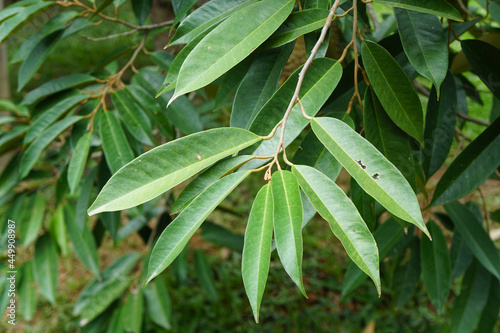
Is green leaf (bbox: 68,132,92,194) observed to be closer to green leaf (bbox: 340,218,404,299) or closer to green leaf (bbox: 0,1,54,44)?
green leaf (bbox: 0,1,54,44)

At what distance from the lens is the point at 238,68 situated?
608mm

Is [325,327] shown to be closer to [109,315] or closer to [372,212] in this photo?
[109,315]

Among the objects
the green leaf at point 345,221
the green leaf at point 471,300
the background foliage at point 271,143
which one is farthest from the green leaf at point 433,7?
the green leaf at point 471,300

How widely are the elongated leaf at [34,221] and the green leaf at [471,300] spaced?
45.2 inches

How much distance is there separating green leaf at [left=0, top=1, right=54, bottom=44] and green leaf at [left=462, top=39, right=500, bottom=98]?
81cm

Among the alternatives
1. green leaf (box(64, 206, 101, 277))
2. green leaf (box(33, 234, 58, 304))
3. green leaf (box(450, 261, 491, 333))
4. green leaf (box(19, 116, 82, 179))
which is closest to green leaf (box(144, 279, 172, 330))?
green leaf (box(64, 206, 101, 277))

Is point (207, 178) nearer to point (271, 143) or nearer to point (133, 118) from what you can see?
point (271, 143)

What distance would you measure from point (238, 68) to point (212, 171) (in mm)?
221

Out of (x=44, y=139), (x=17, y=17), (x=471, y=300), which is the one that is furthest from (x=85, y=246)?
(x=471, y=300)

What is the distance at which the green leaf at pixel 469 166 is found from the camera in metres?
0.59

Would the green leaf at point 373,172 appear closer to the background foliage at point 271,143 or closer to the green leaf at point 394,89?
the background foliage at point 271,143

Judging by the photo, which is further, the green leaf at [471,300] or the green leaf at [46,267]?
the green leaf at [46,267]

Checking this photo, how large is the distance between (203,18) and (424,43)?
1.02 ft

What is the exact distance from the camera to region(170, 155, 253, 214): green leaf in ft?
1.48
